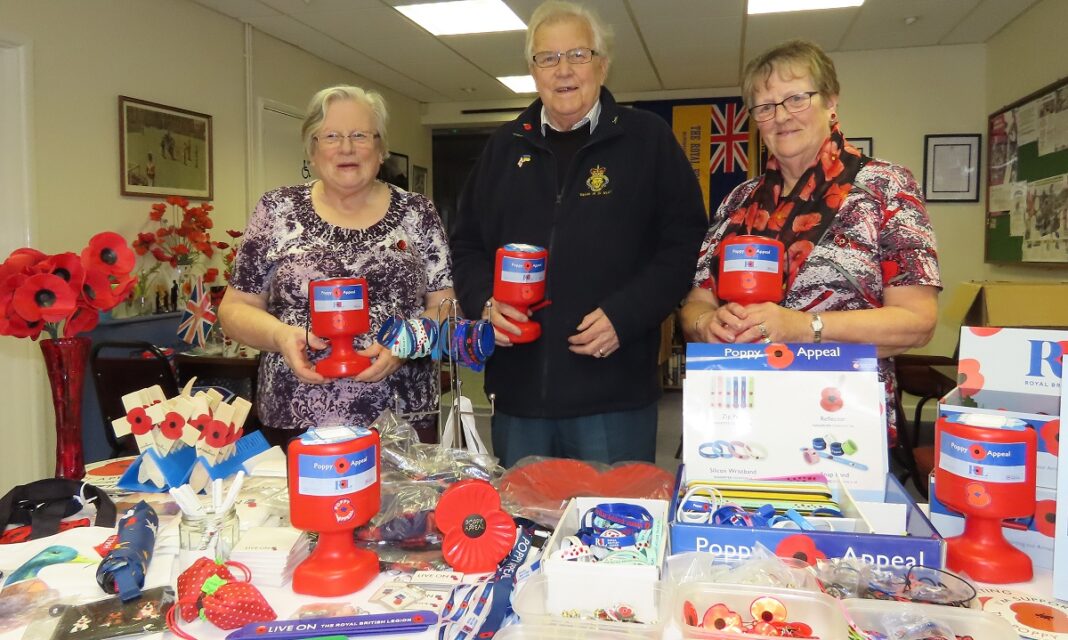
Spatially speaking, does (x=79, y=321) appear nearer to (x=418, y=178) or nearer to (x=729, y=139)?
(x=729, y=139)

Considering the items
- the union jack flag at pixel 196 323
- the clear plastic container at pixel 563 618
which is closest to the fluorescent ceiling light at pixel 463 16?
the union jack flag at pixel 196 323

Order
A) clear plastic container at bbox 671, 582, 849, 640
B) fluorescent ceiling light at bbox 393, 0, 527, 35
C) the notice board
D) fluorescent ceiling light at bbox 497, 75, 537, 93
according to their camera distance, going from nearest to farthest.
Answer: clear plastic container at bbox 671, 582, 849, 640, the notice board, fluorescent ceiling light at bbox 393, 0, 527, 35, fluorescent ceiling light at bbox 497, 75, 537, 93

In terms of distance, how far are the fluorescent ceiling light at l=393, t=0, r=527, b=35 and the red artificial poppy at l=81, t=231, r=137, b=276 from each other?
3652 mm

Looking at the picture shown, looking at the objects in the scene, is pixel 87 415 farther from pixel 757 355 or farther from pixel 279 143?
pixel 757 355

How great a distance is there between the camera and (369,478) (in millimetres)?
1072

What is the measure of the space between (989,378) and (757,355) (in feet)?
1.15

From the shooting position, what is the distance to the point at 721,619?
0.89m

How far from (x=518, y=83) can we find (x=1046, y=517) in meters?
6.63

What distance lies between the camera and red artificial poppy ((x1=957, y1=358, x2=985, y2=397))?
1207 mm

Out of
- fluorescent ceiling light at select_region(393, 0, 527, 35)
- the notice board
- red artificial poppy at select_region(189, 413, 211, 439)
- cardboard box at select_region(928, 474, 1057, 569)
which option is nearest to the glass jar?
red artificial poppy at select_region(189, 413, 211, 439)

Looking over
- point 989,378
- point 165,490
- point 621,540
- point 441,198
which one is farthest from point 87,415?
point 441,198

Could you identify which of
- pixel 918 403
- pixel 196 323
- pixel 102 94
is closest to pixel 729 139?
pixel 918 403

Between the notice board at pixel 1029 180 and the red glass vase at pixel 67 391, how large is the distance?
461cm

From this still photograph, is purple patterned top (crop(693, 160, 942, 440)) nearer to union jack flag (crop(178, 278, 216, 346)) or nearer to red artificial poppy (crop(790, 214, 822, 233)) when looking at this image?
red artificial poppy (crop(790, 214, 822, 233))
